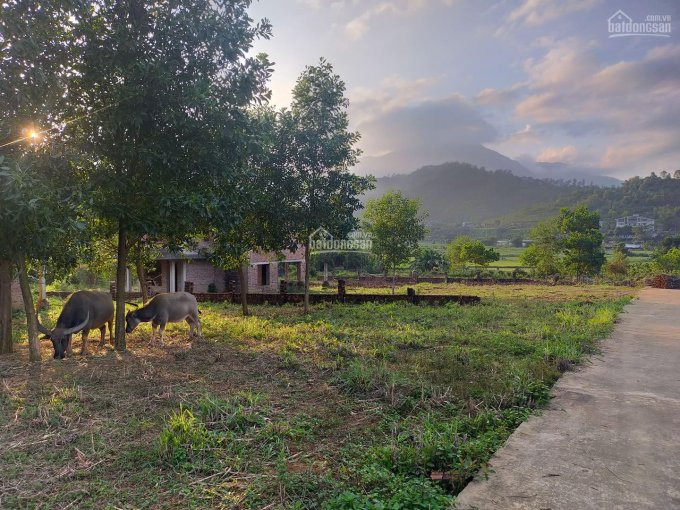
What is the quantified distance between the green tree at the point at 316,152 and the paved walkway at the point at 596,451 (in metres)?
10.8

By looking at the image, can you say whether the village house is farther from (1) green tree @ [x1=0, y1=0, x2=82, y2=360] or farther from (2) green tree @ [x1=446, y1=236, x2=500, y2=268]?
(2) green tree @ [x1=446, y1=236, x2=500, y2=268]

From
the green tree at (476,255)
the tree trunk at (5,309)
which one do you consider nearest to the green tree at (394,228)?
the tree trunk at (5,309)

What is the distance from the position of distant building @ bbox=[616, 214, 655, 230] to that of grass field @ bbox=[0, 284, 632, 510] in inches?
4582

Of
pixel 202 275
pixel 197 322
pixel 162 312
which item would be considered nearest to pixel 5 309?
pixel 162 312

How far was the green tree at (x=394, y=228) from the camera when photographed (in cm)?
2934

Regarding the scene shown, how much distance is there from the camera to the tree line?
7.92m

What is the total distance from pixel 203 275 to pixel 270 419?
23.7 m

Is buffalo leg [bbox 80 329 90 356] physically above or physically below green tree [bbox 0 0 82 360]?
below

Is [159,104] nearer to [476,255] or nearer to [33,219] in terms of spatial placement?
[33,219]

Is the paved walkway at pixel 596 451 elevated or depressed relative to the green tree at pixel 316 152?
depressed

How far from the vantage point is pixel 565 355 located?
898cm

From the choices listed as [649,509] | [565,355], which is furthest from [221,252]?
[649,509]

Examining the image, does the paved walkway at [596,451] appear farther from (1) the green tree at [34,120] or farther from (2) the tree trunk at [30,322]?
(2) the tree trunk at [30,322]

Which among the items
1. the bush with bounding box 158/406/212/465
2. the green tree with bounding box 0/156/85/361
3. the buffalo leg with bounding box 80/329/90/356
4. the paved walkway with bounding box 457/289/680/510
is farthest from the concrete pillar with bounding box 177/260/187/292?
the paved walkway with bounding box 457/289/680/510
